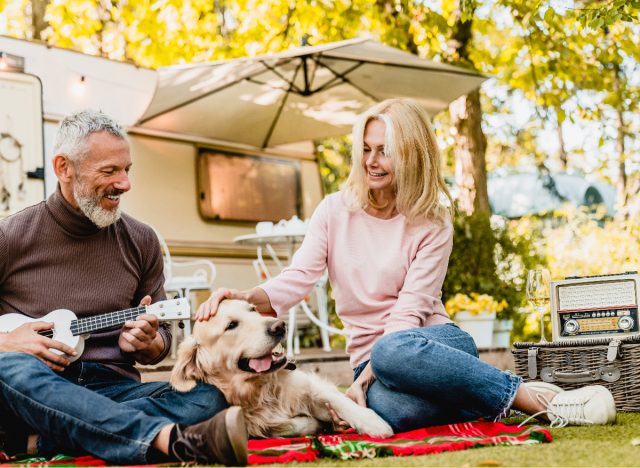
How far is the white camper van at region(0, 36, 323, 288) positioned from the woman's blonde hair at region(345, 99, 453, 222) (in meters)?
3.70

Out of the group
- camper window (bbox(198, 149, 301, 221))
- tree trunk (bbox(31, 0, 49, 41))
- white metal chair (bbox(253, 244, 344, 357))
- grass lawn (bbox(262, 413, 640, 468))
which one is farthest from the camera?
tree trunk (bbox(31, 0, 49, 41))

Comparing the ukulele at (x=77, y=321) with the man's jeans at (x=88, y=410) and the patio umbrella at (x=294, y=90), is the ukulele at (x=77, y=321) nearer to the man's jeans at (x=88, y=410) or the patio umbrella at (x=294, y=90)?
the man's jeans at (x=88, y=410)

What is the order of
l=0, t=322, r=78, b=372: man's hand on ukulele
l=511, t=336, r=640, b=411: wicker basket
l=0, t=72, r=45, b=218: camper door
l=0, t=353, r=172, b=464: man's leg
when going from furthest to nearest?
l=0, t=72, r=45, b=218: camper door → l=511, t=336, r=640, b=411: wicker basket → l=0, t=322, r=78, b=372: man's hand on ukulele → l=0, t=353, r=172, b=464: man's leg

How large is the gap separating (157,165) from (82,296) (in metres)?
4.28

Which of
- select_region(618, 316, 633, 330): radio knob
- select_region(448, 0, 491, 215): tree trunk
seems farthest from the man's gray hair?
select_region(448, 0, 491, 215): tree trunk

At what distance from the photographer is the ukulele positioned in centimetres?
312

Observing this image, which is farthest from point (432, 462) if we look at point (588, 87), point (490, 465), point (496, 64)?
point (496, 64)

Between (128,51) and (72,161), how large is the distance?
26.3ft

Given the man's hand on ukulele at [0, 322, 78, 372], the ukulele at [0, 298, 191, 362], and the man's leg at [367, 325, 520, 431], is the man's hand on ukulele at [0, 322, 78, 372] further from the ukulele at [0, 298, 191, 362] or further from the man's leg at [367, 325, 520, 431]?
the man's leg at [367, 325, 520, 431]

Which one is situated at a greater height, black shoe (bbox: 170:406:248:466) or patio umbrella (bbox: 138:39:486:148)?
patio umbrella (bbox: 138:39:486:148)

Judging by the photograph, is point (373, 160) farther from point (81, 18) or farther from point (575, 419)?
point (81, 18)

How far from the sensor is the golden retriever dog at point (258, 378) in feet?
10.0

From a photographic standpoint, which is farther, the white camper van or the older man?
the white camper van

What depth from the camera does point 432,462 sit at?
8.18 ft
